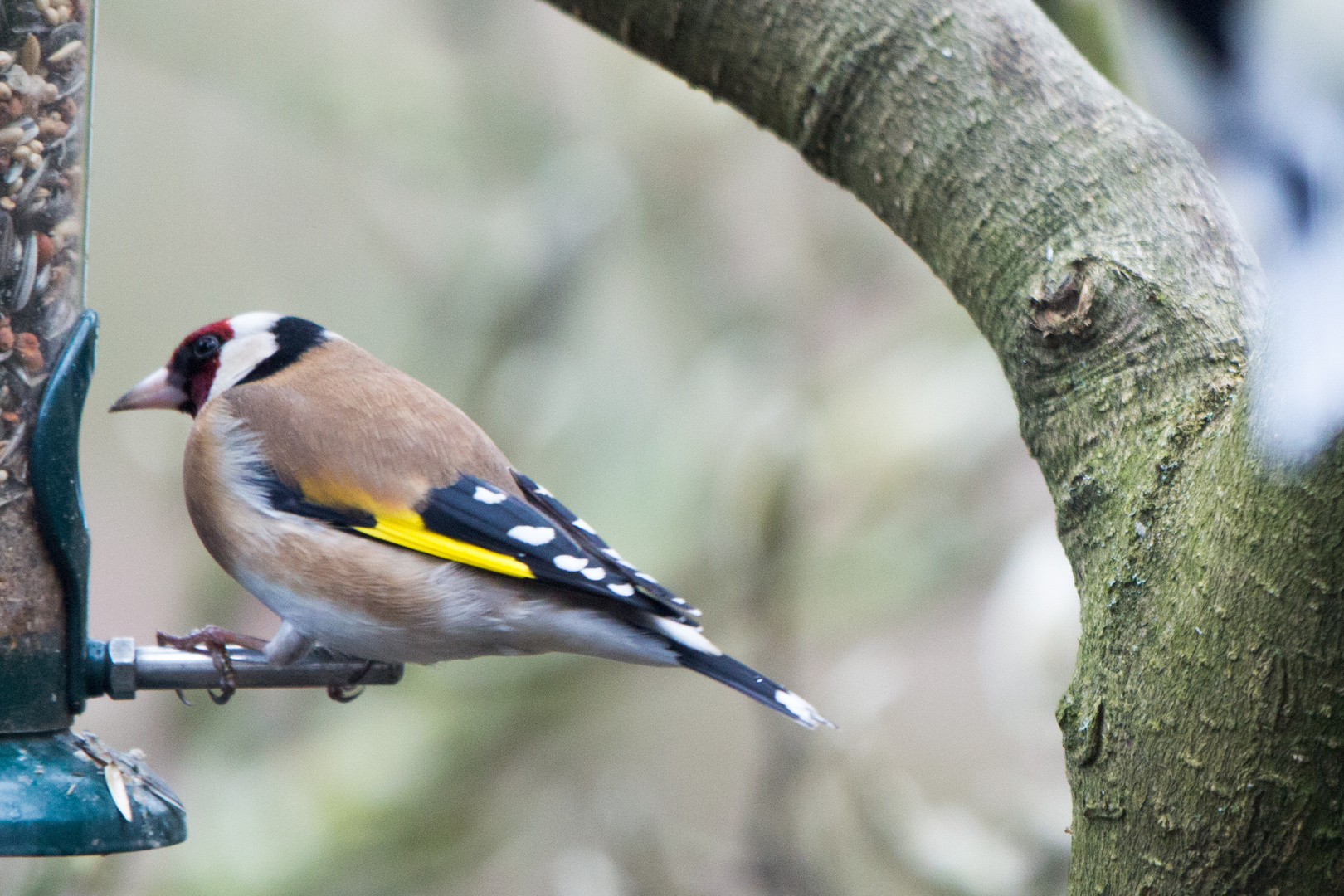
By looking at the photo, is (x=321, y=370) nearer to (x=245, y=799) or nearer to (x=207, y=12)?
(x=245, y=799)

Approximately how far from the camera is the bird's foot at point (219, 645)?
5.86 ft

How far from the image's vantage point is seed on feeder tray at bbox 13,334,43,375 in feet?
6.11

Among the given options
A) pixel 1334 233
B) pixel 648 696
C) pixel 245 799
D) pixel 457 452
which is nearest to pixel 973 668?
pixel 648 696

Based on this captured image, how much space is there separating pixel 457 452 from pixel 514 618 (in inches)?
11.0

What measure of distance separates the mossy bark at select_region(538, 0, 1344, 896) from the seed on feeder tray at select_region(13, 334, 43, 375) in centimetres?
90

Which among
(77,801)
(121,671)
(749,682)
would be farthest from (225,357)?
(749,682)

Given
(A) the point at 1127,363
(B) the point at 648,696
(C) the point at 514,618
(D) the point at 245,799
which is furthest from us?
(B) the point at 648,696

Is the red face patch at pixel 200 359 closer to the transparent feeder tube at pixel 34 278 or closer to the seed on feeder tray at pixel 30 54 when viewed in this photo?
the transparent feeder tube at pixel 34 278

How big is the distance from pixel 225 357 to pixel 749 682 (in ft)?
3.56

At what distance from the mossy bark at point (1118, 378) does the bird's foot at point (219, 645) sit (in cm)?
100

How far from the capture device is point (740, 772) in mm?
4742

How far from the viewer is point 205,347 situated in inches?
88.3

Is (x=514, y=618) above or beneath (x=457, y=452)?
beneath

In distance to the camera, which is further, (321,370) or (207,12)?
(207,12)
